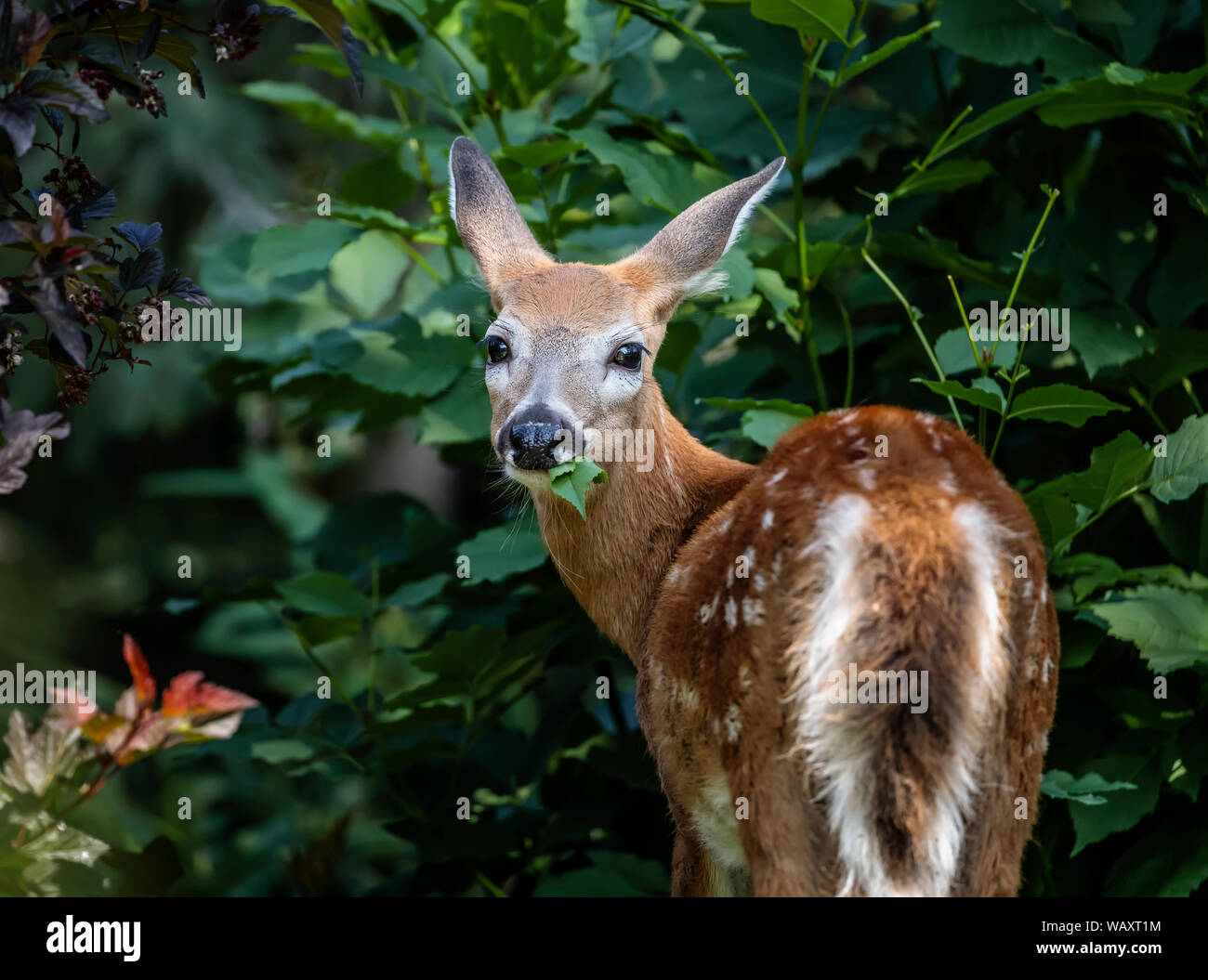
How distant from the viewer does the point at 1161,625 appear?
2975mm

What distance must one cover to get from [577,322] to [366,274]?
212 centimetres

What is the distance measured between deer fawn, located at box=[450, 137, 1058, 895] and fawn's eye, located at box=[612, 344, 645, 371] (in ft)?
0.35

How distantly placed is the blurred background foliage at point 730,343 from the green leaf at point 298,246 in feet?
0.04

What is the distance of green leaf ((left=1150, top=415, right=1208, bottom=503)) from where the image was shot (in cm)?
288

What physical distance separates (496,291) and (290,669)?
3.61 meters

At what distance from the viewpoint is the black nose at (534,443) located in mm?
2803

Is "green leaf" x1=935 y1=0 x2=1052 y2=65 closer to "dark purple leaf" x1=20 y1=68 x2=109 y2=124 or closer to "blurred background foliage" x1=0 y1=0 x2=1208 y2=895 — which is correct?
"blurred background foliage" x1=0 y1=0 x2=1208 y2=895

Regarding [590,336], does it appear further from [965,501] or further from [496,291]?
[965,501]

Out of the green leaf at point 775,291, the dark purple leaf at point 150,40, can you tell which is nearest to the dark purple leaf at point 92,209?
the dark purple leaf at point 150,40

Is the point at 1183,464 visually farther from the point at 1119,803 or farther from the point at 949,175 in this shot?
the point at 949,175

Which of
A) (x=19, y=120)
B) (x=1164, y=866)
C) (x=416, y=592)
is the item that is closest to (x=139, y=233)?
(x=19, y=120)

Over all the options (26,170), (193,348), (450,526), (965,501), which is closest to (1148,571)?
(965,501)

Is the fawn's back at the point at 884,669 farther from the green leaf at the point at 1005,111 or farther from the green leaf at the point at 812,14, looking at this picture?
the green leaf at the point at 1005,111

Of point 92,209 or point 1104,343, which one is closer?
point 92,209
